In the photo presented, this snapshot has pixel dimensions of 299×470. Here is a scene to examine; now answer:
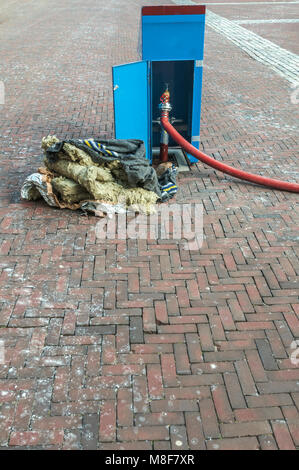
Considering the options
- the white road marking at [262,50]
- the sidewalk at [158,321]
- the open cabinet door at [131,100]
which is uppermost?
the open cabinet door at [131,100]

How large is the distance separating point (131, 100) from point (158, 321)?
10.8 ft

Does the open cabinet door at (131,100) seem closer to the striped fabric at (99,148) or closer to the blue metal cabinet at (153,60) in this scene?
the blue metal cabinet at (153,60)

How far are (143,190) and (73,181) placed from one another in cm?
89

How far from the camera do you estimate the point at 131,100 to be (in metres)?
5.73

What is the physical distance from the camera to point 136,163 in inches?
Result: 211

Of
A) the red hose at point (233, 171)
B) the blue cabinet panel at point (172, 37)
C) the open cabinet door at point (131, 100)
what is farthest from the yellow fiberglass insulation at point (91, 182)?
the blue cabinet panel at point (172, 37)

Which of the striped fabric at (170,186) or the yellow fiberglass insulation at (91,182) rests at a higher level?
the yellow fiberglass insulation at (91,182)

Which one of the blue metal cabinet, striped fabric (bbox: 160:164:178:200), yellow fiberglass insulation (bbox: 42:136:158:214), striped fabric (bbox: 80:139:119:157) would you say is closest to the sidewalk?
striped fabric (bbox: 160:164:178:200)

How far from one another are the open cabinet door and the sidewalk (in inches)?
38.7

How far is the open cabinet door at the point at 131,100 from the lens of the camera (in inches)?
215

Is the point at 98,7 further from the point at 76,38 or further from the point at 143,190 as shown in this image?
the point at 143,190

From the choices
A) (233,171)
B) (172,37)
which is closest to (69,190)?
(233,171)

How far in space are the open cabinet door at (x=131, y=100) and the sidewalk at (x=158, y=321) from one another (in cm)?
98

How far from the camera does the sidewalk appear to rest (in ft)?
9.41
